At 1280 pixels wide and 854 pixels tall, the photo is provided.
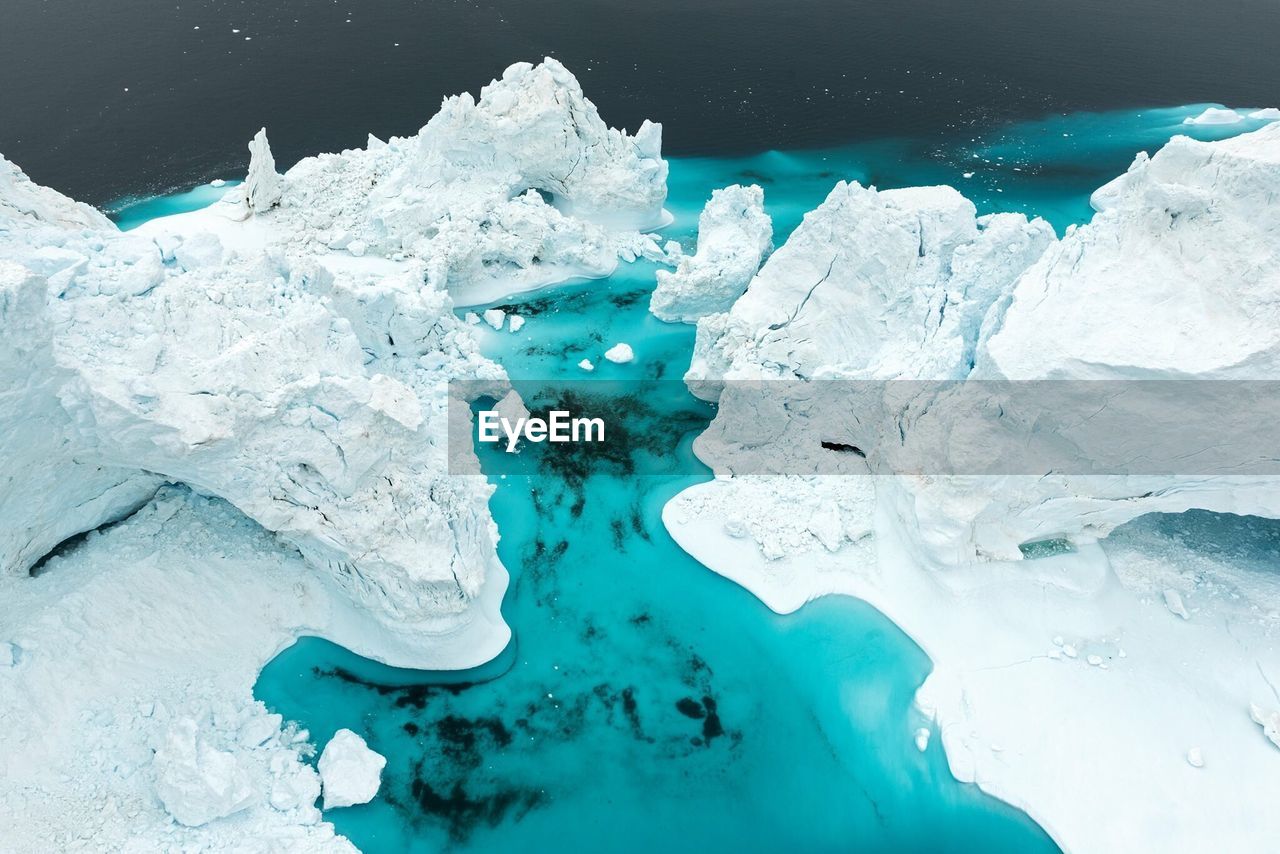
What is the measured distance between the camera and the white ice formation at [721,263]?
2223cm

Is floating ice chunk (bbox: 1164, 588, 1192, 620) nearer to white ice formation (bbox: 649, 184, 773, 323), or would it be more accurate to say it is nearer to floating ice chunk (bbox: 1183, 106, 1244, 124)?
white ice formation (bbox: 649, 184, 773, 323)

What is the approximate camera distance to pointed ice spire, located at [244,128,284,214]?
22812 millimetres

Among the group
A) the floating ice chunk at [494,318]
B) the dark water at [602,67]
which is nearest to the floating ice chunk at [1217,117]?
the dark water at [602,67]

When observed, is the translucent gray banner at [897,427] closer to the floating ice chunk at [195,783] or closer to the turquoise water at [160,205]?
the floating ice chunk at [195,783]

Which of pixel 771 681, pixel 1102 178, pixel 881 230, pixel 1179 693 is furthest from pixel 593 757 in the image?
pixel 1102 178

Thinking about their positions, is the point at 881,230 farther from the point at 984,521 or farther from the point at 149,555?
the point at 149,555

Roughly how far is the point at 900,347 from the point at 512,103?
46.4 ft

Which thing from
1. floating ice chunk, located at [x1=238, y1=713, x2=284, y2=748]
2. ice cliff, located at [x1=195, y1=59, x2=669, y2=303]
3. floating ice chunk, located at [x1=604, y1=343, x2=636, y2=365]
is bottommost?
floating ice chunk, located at [x1=238, y1=713, x2=284, y2=748]

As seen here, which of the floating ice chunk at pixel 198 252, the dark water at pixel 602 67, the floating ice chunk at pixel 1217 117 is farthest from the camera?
the floating ice chunk at pixel 1217 117

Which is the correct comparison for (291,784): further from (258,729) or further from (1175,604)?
(1175,604)

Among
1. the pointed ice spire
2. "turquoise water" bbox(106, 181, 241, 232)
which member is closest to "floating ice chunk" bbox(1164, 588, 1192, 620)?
the pointed ice spire

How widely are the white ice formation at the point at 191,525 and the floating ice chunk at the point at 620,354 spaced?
235 inches

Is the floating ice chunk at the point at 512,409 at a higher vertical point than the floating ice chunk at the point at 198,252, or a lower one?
lower

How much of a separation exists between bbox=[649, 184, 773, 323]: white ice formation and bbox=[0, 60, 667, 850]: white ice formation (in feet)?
26.8
